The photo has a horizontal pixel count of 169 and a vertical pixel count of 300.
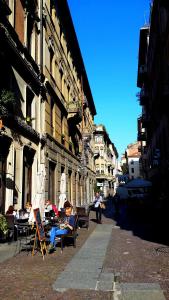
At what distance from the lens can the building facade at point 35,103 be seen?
12094 mm

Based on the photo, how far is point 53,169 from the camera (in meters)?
19.5

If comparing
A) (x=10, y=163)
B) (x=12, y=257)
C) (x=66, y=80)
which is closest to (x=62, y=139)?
(x=66, y=80)

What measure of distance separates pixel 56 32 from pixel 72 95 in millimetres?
7439

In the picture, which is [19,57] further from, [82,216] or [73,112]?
[73,112]

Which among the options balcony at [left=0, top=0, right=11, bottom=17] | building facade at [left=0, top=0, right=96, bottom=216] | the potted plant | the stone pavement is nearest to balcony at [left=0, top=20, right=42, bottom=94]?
building facade at [left=0, top=0, right=96, bottom=216]

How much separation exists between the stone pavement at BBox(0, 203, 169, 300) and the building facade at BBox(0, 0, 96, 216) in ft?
13.7

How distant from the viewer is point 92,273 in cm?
640

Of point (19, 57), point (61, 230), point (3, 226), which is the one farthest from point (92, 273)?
point (19, 57)

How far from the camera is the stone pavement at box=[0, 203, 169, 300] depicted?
5.11 m

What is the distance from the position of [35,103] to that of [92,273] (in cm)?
1136

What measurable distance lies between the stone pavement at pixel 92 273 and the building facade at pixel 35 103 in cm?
418

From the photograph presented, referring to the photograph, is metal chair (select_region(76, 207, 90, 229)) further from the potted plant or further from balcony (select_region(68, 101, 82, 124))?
balcony (select_region(68, 101, 82, 124))

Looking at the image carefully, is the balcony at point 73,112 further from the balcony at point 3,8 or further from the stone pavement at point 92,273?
the stone pavement at point 92,273

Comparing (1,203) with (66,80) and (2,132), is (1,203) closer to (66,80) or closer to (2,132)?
(2,132)
